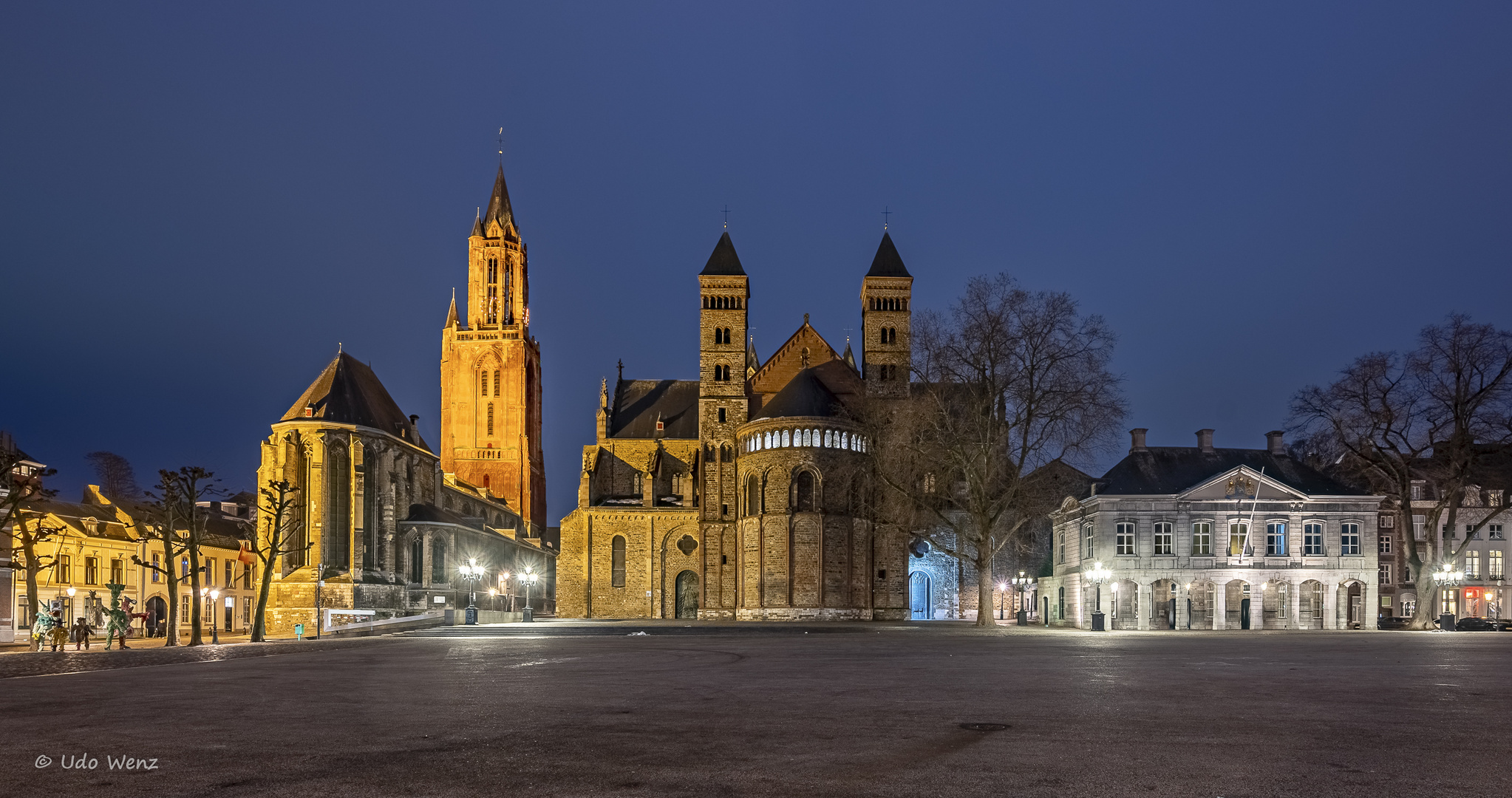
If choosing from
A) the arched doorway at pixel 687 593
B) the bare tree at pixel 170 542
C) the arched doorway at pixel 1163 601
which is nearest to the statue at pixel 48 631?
the bare tree at pixel 170 542

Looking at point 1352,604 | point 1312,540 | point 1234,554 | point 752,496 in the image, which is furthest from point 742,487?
A: point 1352,604

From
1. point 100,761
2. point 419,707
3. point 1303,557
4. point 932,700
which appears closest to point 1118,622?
point 1303,557

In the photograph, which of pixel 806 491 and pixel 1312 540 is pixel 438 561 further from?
pixel 1312 540

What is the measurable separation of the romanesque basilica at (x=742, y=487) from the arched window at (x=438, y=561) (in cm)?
746

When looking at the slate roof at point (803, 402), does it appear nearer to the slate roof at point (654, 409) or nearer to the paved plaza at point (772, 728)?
the slate roof at point (654, 409)

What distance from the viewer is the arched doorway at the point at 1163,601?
5253 cm

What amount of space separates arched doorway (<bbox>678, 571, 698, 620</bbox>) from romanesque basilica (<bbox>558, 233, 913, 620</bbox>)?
4.2 inches

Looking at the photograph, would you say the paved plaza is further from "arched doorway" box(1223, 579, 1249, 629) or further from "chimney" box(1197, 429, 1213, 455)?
"chimney" box(1197, 429, 1213, 455)

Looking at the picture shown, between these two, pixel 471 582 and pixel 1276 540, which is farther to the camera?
pixel 471 582

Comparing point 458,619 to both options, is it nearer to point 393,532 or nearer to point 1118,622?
point 393,532

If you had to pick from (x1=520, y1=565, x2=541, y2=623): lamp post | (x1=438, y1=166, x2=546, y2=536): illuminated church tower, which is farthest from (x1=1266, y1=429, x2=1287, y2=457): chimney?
(x1=438, y1=166, x2=546, y2=536): illuminated church tower

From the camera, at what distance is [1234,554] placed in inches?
2067

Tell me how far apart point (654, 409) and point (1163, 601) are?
43489mm

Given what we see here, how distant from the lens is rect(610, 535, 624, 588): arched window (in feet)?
249
